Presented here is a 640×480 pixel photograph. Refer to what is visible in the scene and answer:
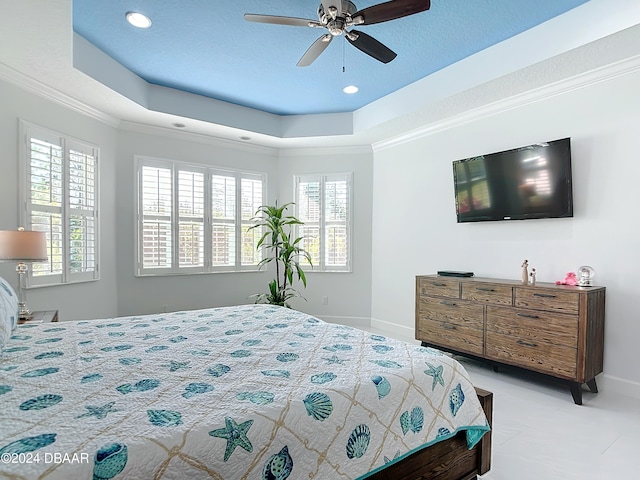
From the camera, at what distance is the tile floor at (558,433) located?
192 centimetres

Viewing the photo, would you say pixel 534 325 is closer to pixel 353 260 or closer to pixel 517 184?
pixel 517 184

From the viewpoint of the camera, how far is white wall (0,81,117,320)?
3.14 meters

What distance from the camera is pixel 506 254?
3654mm

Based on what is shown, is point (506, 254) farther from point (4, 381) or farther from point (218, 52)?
point (4, 381)

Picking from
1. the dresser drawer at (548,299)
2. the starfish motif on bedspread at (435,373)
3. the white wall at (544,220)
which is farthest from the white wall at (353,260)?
the starfish motif on bedspread at (435,373)

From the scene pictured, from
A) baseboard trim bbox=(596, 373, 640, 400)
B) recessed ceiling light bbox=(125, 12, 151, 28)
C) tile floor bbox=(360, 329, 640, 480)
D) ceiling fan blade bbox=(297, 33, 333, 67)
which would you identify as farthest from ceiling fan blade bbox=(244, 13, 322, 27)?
baseboard trim bbox=(596, 373, 640, 400)

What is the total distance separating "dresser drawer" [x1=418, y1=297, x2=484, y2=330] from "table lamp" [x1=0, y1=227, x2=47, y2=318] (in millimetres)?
3543

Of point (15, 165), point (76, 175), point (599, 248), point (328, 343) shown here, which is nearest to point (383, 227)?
point (599, 248)

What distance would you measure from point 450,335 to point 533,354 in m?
0.79

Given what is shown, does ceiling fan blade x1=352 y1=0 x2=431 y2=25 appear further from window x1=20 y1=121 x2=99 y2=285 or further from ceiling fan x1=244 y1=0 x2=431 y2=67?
window x1=20 y1=121 x2=99 y2=285

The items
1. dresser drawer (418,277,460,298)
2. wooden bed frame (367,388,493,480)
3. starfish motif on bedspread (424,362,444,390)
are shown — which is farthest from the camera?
dresser drawer (418,277,460,298)

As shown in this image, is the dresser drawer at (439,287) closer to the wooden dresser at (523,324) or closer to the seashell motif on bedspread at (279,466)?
the wooden dresser at (523,324)

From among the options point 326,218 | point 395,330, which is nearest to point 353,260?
point 326,218

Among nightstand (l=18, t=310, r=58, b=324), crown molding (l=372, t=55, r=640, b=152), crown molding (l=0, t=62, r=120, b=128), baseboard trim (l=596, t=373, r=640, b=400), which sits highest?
crown molding (l=0, t=62, r=120, b=128)
